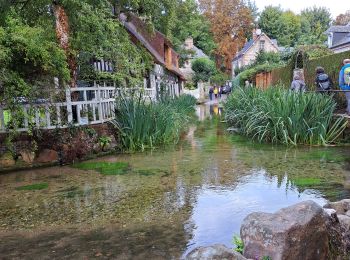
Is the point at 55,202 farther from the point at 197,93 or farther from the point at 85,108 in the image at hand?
the point at 197,93

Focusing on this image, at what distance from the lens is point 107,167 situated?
8352 mm

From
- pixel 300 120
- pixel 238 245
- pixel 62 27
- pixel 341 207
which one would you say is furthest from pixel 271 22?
pixel 238 245

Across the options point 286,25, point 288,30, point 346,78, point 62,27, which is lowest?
point 346,78

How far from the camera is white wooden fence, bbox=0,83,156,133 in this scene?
831 cm

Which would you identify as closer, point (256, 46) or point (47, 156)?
point (47, 156)

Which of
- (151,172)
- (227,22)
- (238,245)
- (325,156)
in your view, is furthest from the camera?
(227,22)

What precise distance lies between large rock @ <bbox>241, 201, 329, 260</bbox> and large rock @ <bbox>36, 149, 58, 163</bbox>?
6.24 m

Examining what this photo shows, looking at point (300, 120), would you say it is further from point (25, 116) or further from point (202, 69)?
point (202, 69)

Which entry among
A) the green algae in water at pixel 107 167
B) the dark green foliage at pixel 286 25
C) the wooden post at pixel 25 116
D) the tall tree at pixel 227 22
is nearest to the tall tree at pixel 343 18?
the dark green foliage at pixel 286 25

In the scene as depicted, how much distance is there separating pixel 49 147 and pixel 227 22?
2275 inches

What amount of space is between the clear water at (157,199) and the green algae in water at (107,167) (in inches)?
7.6

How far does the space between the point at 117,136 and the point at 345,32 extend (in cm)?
3347

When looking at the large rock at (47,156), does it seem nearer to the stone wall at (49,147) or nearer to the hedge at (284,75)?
the stone wall at (49,147)

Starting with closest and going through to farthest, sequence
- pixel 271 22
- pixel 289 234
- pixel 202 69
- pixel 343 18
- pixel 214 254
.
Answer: pixel 214 254 < pixel 289 234 < pixel 202 69 < pixel 343 18 < pixel 271 22
